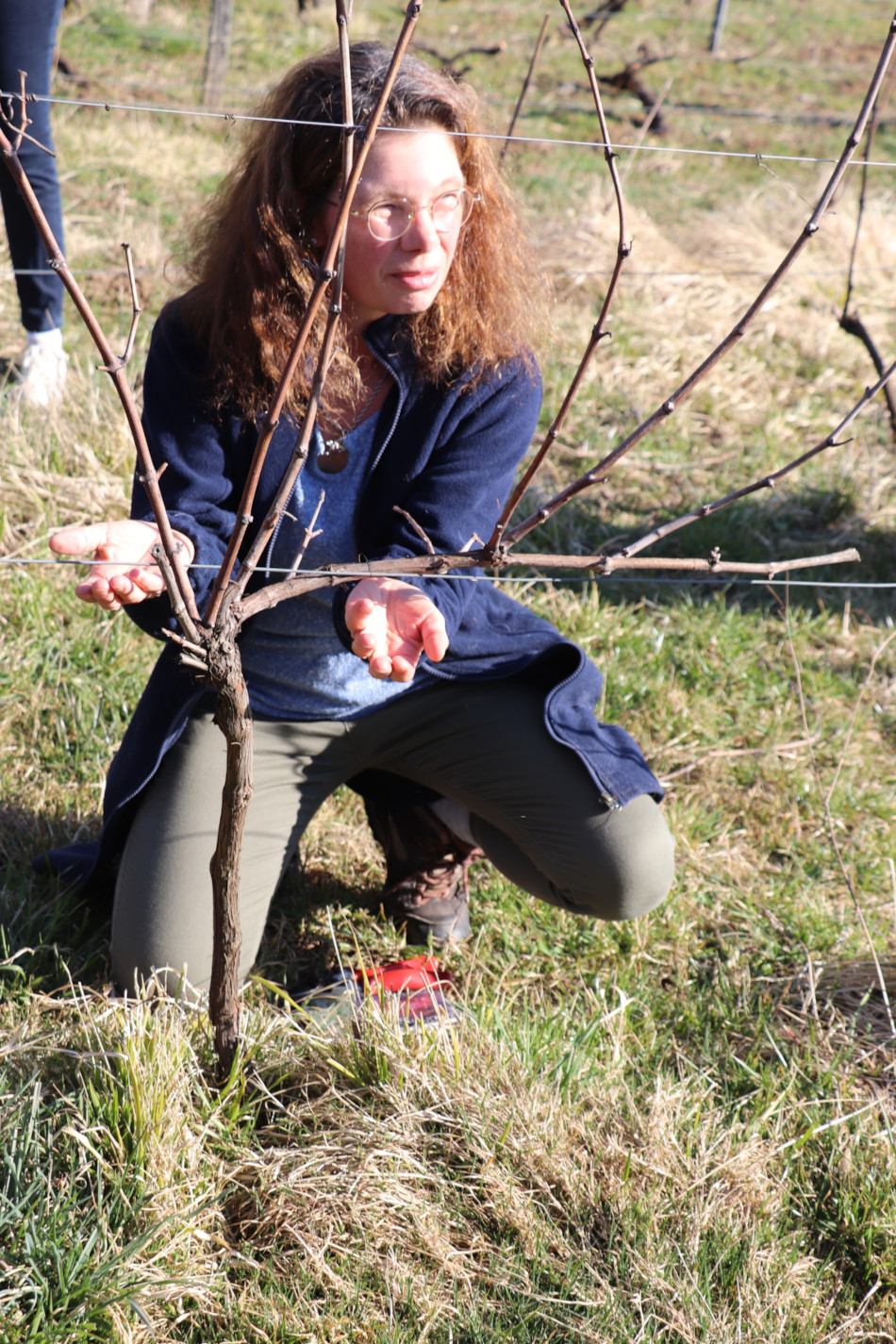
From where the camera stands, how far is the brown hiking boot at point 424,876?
1984 millimetres

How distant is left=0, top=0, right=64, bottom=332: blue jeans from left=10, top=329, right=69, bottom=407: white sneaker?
1.8 inches

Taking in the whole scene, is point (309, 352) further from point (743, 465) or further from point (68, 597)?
point (743, 465)

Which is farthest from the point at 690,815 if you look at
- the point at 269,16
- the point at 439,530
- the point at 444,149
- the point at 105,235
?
the point at 269,16

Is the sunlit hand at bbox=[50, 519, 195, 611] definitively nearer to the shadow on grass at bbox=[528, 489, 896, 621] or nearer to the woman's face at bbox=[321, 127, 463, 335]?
the woman's face at bbox=[321, 127, 463, 335]

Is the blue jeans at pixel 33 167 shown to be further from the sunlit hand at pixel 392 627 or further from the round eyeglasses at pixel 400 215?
the sunlit hand at pixel 392 627

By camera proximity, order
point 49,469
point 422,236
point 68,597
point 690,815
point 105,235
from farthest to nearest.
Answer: point 105,235, point 49,469, point 68,597, point 690,815, point 422,236

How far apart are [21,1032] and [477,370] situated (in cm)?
118

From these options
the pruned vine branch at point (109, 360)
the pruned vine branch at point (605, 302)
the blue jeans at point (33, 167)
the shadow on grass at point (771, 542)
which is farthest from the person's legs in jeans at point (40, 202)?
the pruned vine branch at point (605, 302)

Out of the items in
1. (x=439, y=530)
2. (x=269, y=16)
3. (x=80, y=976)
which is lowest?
(x=80, y=976)

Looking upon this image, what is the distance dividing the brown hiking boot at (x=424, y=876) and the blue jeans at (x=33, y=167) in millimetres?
2117

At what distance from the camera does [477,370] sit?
5.66 feet

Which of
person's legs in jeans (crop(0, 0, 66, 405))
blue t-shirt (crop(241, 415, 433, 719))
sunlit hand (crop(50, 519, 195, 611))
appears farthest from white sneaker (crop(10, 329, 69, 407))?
sunlit hand (crop(50, 519, 195, 611))

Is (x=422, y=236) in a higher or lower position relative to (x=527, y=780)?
higher

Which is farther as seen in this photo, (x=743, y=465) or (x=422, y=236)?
(x=743, y=465)
